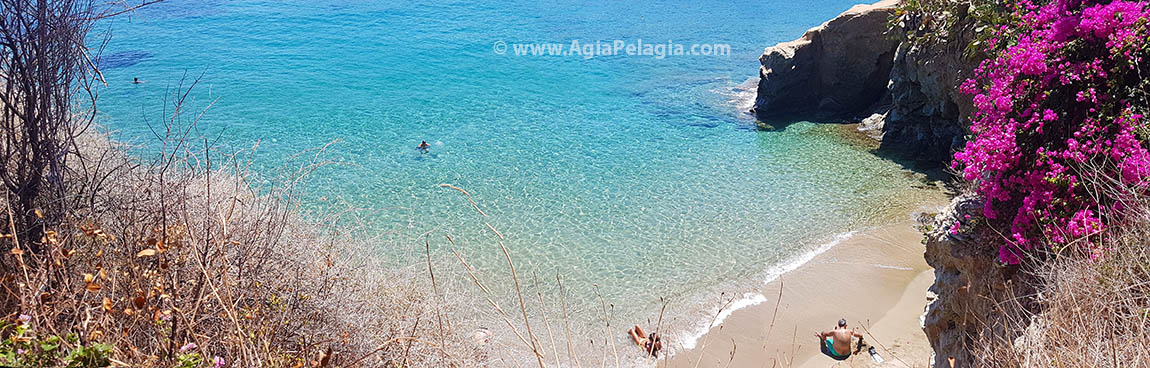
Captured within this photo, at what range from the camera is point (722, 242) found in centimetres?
1310

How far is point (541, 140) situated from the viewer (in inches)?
743

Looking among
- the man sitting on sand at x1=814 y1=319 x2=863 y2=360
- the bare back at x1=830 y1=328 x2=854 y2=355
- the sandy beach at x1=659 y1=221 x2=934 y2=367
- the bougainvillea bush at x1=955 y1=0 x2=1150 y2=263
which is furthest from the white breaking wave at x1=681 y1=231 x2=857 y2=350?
the bougainvillea bush at x1=955 y1=0 x2=1150 y2=263

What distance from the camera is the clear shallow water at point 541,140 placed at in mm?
12695

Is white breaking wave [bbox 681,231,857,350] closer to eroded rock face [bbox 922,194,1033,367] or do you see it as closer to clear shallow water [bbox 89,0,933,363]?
clear shallow water [bbox 89,0,933,363]

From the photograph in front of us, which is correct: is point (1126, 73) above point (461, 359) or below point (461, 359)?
above

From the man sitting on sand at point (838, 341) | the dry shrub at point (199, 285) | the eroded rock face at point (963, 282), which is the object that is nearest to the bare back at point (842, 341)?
the man sitting on sand at point (838, 341)

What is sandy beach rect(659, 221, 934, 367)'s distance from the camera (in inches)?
382

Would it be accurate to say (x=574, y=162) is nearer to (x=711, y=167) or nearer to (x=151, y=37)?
(x=711, y=167)

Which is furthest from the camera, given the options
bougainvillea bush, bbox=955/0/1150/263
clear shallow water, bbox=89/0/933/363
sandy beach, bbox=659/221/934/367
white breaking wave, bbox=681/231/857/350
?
Result: clear shallow water, bbox=89/0/933/363

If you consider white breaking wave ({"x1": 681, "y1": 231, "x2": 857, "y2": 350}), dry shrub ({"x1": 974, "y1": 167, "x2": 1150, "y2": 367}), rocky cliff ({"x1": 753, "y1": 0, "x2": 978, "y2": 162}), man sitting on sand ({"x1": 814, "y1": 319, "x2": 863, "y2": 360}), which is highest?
dry shrub ({"x1": 974, "y1": 167, "x2": 1150, "y2": 367})

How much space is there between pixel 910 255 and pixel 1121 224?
6.94 m

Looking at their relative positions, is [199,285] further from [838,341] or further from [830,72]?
[830,72]

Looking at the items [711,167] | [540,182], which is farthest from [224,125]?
[711,167]

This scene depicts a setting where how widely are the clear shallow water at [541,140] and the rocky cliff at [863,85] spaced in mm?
1090
